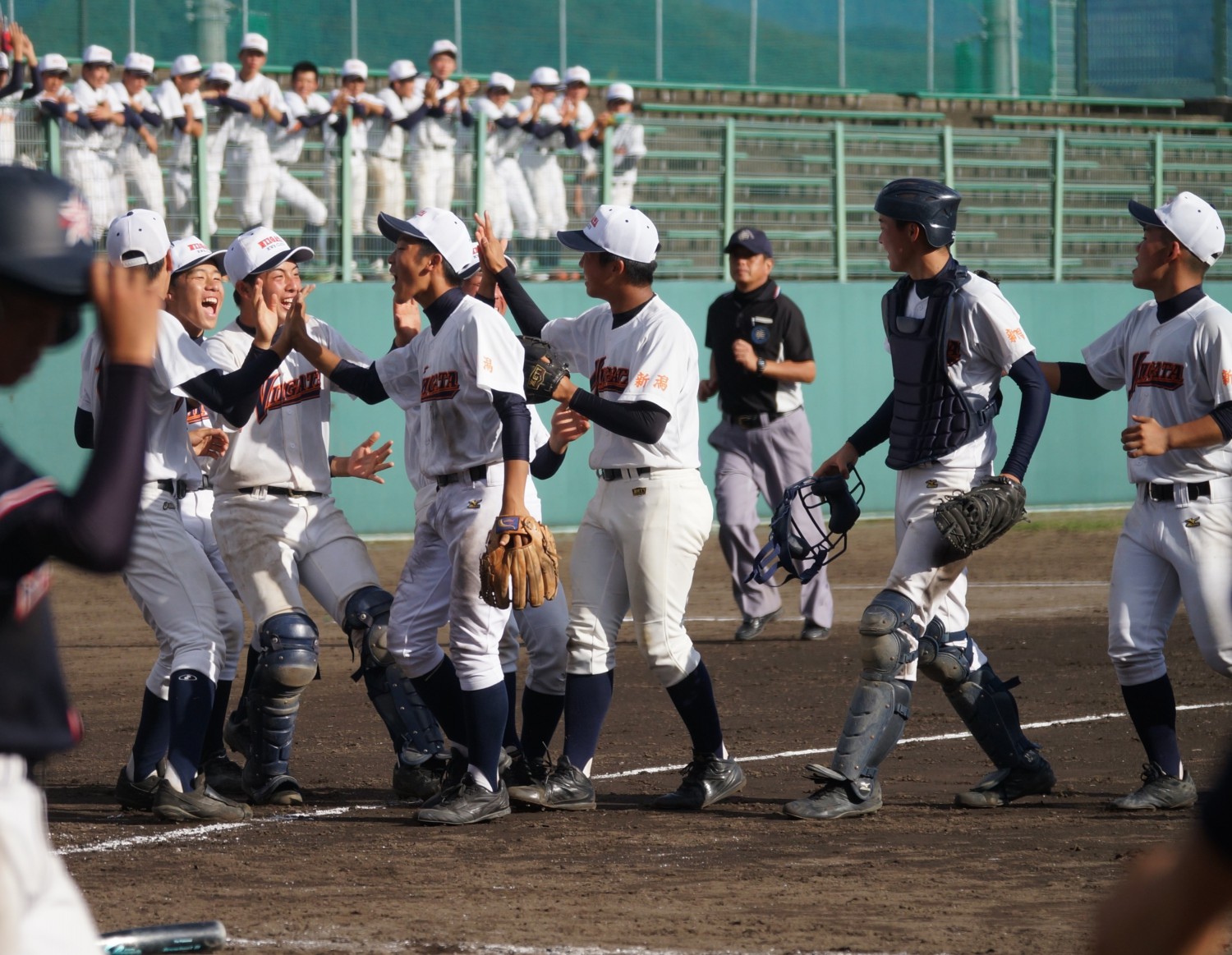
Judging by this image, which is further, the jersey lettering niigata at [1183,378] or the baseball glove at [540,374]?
the baseball glove at [540,374]

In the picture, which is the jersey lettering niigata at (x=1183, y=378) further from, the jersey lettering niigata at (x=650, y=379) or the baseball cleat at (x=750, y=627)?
the baseball cleat at (x=750, y=627)

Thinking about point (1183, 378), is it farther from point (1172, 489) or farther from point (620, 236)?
point (620, 236)

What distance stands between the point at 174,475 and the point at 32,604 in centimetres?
379

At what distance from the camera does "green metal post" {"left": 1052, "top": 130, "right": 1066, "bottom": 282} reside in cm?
2028

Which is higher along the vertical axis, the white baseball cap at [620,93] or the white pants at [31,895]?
the white baseball cap at [620,93]

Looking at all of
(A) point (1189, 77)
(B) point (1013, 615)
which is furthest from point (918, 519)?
(A) point (1189, 77)

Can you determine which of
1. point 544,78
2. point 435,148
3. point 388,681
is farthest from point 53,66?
point 388,681

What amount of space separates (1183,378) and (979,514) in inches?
39.4

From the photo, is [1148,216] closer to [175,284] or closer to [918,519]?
[918,519]

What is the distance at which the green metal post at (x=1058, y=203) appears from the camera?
20281 millimetres

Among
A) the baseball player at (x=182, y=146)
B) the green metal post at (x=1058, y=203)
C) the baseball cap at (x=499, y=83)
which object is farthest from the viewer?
the green metal post at (x=1058, y=203)

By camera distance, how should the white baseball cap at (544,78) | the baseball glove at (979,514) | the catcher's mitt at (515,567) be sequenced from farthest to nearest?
the white baseball cap at (544,78), the baseball glove at (979,514), the catcher's mitt at (515,567)

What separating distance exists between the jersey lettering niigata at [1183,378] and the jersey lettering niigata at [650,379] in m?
1.73

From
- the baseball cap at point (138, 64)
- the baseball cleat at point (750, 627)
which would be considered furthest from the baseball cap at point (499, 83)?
the baseball cleat at point (750, 627)
